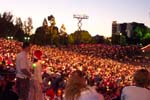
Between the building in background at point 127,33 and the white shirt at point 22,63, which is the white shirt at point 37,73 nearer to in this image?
the white shirt at point 22,63

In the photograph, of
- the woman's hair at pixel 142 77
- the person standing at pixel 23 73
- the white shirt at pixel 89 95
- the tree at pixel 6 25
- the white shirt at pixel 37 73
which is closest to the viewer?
the white shirt at pixel 89 95

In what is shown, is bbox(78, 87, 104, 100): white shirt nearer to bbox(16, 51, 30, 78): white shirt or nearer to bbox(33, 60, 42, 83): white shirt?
bbox(16, 51, 30, 78): white shirt

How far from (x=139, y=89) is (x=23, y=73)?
466 centimetres

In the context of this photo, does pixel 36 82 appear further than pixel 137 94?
Yes

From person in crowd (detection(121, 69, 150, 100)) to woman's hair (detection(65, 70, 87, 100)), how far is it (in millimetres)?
647

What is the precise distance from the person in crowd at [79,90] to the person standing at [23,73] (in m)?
4.56

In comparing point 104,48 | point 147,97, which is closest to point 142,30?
point 104,48

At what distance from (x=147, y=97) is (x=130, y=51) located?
116070 millimetres

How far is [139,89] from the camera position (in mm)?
7414

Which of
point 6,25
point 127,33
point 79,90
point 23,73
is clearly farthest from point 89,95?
point 127,33

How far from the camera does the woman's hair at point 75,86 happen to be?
711 centimetres

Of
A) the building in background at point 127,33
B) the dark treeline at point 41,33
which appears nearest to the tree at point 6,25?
the dark treeline at point 41,33

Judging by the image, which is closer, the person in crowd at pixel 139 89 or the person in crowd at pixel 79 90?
the person in crowd at pixel 79 90

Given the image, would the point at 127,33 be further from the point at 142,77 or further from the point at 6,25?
the point at 142,77
